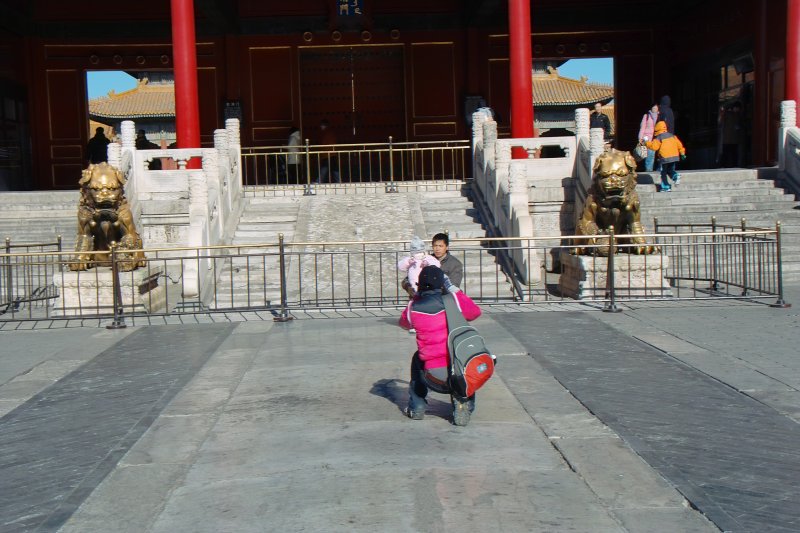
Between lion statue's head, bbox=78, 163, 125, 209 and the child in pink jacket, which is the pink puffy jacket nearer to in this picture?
the child in pink jacket

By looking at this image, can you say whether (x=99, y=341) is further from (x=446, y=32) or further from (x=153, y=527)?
(x=446, y=32)

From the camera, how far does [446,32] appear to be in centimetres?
2478

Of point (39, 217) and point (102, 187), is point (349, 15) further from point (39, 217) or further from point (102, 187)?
point (102, 187)

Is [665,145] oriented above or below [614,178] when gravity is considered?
above

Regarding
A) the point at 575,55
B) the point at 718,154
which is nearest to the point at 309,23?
the point at 575,55

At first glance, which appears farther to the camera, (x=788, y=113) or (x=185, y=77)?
(x=788, y=113)

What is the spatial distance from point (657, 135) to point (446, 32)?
9578mm

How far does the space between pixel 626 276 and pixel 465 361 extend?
23.1 ft

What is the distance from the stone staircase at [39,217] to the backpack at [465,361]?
1117cm

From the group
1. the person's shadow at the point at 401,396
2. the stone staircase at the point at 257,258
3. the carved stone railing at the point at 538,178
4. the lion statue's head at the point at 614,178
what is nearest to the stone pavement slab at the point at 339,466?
the person's shadow at the point at 401,396

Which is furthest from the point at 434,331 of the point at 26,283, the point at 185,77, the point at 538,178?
the point at 185,77

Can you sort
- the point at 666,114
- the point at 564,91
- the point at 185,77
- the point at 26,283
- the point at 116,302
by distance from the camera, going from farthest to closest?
the point at 564,91
the point at 185,77
the point at 666,114
the point at 26,283
the point at 116,302

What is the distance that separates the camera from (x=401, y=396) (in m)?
7.57

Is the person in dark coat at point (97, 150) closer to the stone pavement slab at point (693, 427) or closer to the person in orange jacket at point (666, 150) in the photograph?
the person in orange jacket at point (666, 150)
